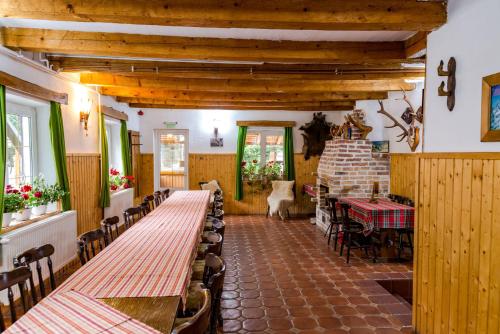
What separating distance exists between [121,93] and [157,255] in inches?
167

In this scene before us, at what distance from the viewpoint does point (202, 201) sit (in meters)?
5.10

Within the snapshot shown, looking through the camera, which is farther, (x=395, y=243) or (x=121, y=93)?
(x=121, y=93)

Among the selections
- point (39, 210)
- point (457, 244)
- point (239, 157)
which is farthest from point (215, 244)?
point (239, 157)

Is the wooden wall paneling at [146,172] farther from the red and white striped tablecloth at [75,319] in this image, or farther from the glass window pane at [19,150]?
the red and white striped tablecloth at [75,319]

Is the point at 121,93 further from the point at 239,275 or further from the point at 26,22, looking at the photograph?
the point at 239,275

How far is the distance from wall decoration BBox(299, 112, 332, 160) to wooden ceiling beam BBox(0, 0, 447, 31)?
576cm

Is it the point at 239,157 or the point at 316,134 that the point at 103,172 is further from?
the point at 316,134

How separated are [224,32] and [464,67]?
2.05 m

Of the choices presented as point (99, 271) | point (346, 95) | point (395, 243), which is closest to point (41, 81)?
point (99, 271)

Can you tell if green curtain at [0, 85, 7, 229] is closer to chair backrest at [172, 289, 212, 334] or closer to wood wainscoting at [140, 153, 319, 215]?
chair backrest at [172, 289, 212, 334]

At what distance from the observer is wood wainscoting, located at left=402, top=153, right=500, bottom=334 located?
201 cm

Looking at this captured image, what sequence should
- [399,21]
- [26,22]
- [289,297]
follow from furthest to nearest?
[289,297] < [26,22] < [399,21]

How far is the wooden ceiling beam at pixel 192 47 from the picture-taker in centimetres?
331

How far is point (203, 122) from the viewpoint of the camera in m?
8.34
